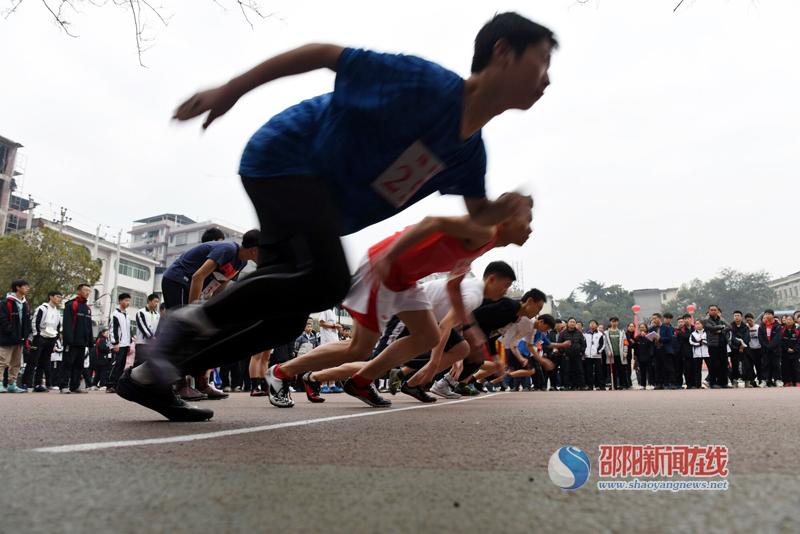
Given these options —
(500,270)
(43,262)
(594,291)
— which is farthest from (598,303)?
(500,270)

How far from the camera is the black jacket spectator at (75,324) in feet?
35.0

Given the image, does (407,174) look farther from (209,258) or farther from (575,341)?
(575,341)

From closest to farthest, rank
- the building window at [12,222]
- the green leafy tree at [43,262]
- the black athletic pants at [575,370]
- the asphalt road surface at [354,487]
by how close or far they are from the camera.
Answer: the asphalt road surface at [354,487], the black athletic pants at [575,370], the green leafy tree at [43,262], the building window at [12,222]

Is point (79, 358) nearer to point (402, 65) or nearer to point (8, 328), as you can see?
point (8, 328)

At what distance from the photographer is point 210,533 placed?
94cm

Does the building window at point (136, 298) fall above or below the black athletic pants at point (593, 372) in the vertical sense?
above

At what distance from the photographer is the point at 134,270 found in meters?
54.9

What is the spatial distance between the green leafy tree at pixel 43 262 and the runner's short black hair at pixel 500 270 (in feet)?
91.2

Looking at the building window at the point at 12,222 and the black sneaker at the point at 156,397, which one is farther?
the building window at the point at 12,222

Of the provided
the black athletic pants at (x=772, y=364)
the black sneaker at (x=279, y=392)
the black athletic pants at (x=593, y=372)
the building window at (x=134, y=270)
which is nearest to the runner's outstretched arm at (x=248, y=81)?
the black sneaker at (x=279, y=392)

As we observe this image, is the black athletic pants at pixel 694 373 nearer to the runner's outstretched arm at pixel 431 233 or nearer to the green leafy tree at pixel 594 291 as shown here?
the runner's outstretched arm at pixel 431 233

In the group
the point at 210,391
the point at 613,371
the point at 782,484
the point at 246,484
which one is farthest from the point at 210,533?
the point at 613,371

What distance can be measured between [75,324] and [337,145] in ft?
33.7

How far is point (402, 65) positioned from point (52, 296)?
10.7 meters
